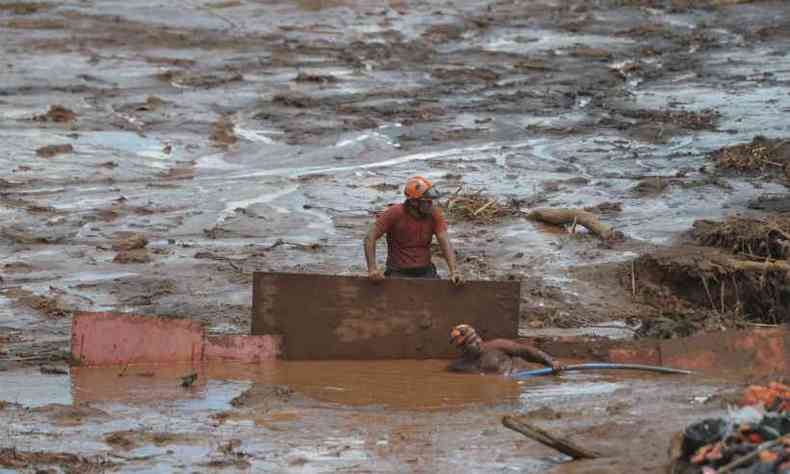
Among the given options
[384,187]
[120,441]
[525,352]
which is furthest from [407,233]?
[384,187]

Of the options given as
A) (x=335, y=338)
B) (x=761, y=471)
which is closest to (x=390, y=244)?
(x=335, y=338)

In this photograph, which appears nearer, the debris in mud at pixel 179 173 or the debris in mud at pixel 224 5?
the debris in mud at pixel 179 173

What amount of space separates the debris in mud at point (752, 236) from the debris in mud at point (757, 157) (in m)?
4.04

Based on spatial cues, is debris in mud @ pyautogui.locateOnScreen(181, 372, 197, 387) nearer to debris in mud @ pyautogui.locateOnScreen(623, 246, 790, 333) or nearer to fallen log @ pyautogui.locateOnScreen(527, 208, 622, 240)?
debris in mud @ pyautogui.locateOnScreen(623, 246, 790, 333)

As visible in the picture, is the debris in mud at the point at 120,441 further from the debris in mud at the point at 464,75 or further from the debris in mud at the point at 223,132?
the debris in mud at the point at 464,75

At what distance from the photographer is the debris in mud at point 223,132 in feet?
77.3

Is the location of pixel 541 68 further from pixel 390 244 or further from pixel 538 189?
pixel 390 244

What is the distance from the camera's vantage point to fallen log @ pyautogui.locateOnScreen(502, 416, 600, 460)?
9250 mm

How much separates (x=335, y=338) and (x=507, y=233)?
503 centimetres

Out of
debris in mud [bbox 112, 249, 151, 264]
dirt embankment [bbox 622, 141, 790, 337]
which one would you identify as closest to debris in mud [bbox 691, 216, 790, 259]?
dirt embankment [bbox 622, 141, 790, 337]

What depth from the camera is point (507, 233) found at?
17844 millimetres

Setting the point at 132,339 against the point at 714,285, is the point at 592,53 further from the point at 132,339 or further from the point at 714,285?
the point at 132,339

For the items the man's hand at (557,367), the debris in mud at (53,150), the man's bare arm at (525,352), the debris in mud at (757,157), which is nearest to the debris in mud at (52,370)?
the man's bare arm at (525,352)

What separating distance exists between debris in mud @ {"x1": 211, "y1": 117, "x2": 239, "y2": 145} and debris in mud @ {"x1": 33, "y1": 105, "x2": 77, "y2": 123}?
2.21 meters
